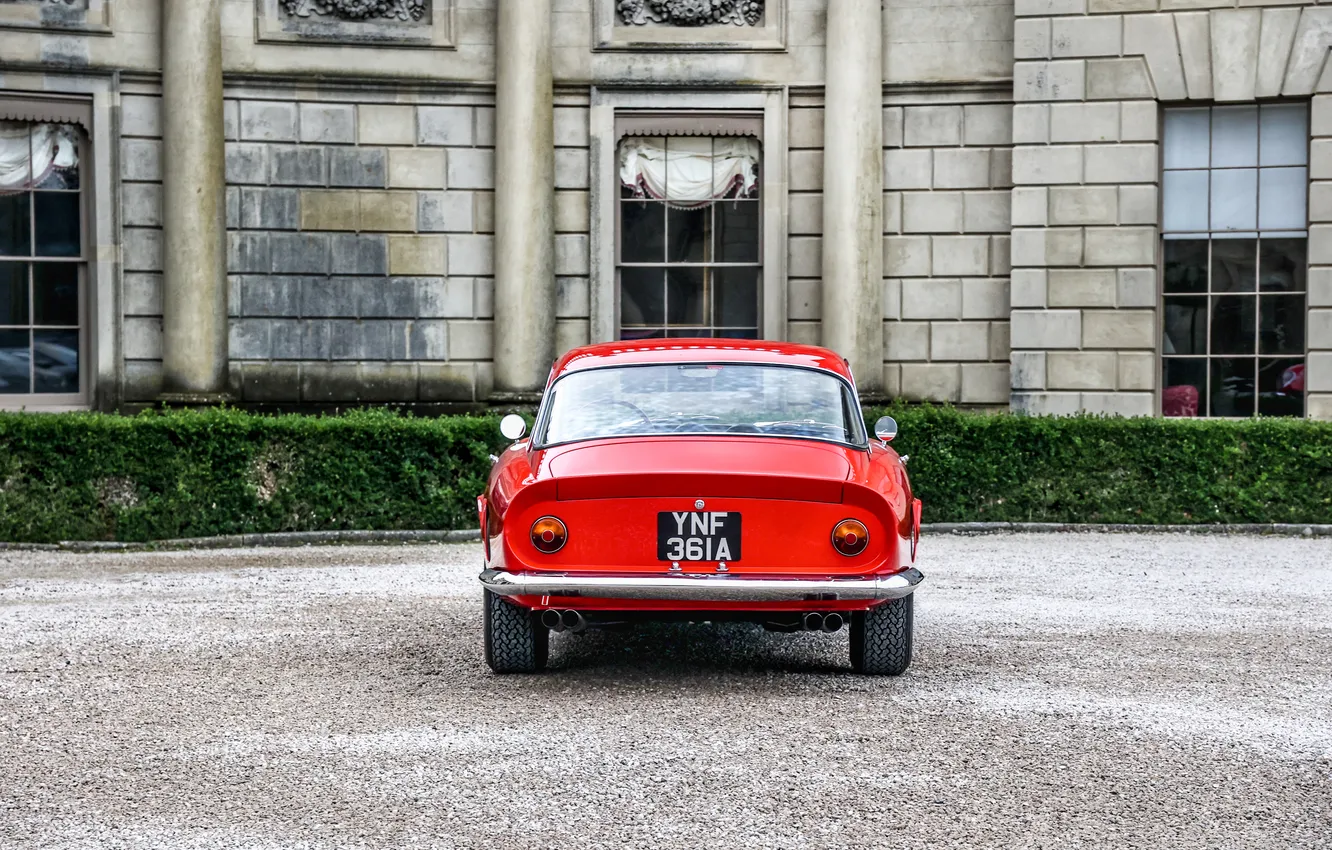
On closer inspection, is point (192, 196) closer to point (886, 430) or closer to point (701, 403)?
point (701, 403)

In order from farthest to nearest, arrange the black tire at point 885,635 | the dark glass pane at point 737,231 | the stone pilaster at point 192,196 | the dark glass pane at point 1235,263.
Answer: the dark glass pane at point 737,231
the dark glass pane at point 1235,263
the stone pilaster at point 192,196
the black tire at point 885,635

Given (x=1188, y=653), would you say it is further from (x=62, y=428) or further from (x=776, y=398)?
(x=62, y=428)

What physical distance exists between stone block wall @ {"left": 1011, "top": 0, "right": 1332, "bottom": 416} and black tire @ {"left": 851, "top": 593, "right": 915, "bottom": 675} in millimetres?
10987

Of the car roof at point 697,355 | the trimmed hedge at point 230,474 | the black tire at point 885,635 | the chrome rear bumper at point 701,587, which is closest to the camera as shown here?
the chrome rear bumper at point 701,587

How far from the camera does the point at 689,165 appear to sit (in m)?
18.8

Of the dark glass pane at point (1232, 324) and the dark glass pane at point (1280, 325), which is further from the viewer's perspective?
the dark glass pane at point (1232, 324)

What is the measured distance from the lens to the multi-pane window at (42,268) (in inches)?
716

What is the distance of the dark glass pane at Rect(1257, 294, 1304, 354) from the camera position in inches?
709

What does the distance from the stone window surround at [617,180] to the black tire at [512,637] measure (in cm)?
1098

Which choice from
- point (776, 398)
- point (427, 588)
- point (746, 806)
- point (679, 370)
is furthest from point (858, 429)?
point (427, 588)

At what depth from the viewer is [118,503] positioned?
1470cm

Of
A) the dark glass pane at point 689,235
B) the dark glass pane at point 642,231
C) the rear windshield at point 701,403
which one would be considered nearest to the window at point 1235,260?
the dark glass pane at point 689,235

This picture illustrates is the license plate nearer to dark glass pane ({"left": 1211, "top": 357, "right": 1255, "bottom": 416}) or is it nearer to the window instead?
the window

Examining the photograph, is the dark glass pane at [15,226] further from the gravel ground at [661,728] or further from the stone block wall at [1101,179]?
the stone block wall at [1101,179]
